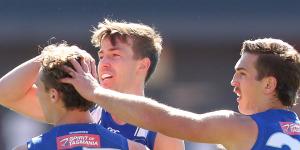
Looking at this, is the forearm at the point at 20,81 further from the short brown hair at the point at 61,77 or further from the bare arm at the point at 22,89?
the short brown hair at the point at 61,77

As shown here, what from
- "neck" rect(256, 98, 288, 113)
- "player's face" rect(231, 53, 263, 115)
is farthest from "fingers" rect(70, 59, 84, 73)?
"neck" rect(256, 98, 288, 113)

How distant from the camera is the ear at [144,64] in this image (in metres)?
6.23

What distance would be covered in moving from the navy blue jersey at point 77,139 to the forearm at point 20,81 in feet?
3.57

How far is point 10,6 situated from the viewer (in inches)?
600

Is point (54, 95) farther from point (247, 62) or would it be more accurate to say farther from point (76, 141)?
point (247, 62)

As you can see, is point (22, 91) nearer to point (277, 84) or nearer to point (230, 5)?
point (277, 84)

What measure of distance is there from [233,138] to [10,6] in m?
10.8

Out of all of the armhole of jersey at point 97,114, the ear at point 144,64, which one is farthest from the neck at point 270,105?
the ear at point 144,64

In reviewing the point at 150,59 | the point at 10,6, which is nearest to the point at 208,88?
the point at 10,6

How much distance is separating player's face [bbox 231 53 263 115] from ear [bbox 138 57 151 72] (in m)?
1.14

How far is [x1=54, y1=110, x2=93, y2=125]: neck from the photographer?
4801 mm

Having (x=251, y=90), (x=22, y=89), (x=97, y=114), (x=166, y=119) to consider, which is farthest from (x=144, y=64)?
(x=166, y=119)

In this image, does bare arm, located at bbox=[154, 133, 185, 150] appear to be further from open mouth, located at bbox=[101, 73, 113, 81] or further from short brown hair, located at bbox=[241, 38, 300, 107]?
short brown hair, located at bbox=[241, 38, 300, 107]

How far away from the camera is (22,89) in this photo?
19.1 feet
